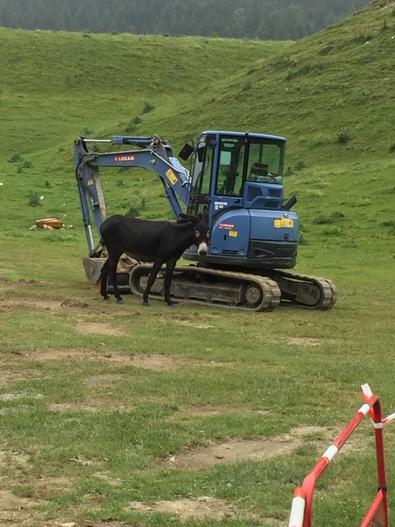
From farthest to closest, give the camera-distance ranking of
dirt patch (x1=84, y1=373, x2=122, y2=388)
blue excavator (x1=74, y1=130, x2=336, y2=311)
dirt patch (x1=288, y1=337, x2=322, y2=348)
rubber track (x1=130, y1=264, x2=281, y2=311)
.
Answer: blue excavator (x1=74, y1=130, x2=336, y2=311)
rubber track (x1=130, y1=264, x2=281, y2=311)
dirt patch (x1=288, y1=337, x2=322, y2=348)
dirt patch (x1=84, y1=373, x2=122, y2=388)

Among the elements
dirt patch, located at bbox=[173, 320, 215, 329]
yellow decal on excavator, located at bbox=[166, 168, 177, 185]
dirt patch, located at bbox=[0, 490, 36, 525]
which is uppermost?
yellow decal on excavator, located at bbox=[166, 168, 177, 185]

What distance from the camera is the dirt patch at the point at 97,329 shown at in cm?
1447

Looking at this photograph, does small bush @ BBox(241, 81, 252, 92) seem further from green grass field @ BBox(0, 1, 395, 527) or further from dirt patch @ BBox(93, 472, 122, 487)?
dirt patch @ BBox(93, 472, 122, 487)

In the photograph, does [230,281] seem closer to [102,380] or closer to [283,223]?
[283,223]

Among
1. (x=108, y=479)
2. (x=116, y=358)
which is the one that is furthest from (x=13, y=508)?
(x=116, y=358)

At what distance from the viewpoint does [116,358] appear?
12453mm

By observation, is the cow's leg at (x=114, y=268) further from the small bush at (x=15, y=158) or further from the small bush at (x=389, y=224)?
the small bush at (x=15, y=158)

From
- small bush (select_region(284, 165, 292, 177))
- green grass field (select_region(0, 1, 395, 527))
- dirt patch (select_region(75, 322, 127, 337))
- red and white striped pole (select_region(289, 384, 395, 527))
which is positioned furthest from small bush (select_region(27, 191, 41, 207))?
red and white striped pole (select_region(289, 384, 395, 527))

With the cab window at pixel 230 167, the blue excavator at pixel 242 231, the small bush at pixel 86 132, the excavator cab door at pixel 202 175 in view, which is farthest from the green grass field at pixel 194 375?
the small bush at pixel 86 132

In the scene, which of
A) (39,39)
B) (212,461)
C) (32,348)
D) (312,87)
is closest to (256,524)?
(212,461)

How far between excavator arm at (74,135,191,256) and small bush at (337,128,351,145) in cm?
2177

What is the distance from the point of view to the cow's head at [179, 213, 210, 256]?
17984 mm

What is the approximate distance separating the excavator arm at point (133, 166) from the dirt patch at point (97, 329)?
15.5 ft

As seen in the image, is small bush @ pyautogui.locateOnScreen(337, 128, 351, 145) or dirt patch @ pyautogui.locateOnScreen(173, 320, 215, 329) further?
small bush @ pyautogui.locateOnScreen(337, 128, 351, 145)
